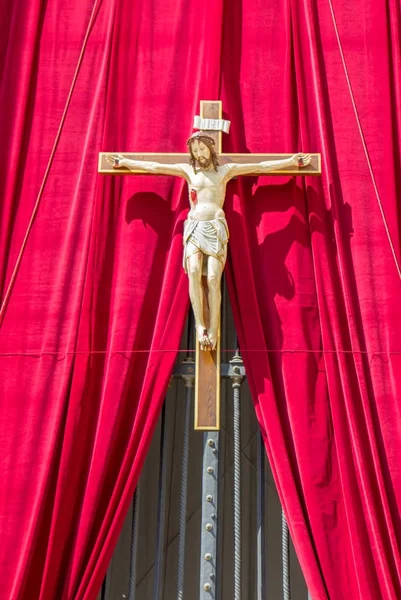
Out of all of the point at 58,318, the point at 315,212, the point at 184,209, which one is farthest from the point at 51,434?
the point at 315,212

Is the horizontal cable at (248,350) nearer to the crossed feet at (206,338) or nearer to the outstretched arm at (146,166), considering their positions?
the crossed feet at (206,338)

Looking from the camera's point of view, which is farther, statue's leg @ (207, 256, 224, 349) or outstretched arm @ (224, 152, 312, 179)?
outstretched arm @ (224, 152, 312, 179)

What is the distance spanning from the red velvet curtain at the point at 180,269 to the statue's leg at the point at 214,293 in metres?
0.15

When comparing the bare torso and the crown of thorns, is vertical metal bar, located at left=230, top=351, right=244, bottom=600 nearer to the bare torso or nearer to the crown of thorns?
the bare torso

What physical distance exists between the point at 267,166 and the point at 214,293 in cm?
74

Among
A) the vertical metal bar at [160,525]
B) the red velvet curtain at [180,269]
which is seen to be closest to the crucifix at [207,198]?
the red velvet curtain at [180,269]

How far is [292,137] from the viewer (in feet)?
19.6

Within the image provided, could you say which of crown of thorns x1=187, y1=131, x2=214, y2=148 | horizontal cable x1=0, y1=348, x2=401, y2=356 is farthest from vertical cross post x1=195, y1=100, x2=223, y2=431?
crown of thorns x1=187, y1=131, x2=214, y2=148

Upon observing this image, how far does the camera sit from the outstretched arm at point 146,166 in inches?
A: 225

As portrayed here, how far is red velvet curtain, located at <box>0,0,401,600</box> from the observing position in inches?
200

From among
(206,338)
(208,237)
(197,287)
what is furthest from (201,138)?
(206,338)

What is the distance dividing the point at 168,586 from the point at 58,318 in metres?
1.74

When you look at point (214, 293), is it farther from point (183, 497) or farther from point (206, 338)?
point (183, 497)

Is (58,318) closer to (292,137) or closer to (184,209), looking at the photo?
(184,209)
